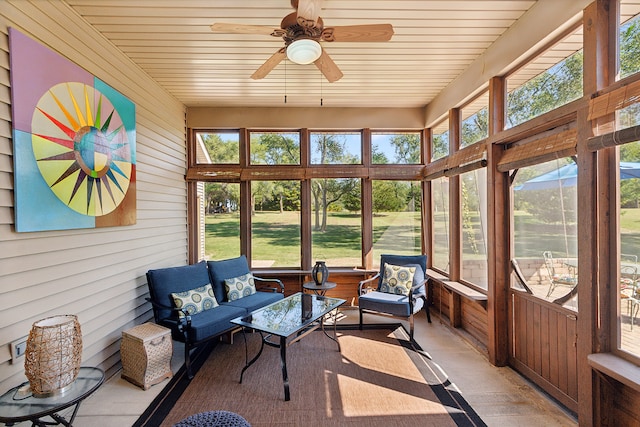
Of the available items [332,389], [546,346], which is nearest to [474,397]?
[546,346]

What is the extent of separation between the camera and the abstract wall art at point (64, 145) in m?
1.93

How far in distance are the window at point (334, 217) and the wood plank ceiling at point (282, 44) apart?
1.38 metres

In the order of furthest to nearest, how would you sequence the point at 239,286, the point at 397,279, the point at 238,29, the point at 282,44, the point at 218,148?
the point at 218,148 < the point at 397,279 < the point at 239,286 < the point at 282,44 < the point at 238,29

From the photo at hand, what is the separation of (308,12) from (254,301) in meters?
3.12

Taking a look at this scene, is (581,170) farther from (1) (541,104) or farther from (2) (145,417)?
(2) (145,417)

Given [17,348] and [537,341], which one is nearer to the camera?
[17,348]

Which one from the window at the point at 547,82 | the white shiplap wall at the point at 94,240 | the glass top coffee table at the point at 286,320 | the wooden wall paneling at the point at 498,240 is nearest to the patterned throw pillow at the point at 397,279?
the glass top coffee table at the point at 286,320

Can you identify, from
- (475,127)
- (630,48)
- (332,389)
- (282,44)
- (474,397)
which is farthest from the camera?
(475,127)

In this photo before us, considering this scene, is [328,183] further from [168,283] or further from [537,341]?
[537,341]

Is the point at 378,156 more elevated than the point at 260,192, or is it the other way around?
the point at 378,156

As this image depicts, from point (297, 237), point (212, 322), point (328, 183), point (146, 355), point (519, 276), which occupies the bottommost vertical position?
point (146, 355)

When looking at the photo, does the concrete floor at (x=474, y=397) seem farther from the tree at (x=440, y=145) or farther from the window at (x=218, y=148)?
the window at (x=218, y=148)

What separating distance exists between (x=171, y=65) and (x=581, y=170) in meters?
4.07

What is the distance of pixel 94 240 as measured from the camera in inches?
102
